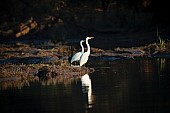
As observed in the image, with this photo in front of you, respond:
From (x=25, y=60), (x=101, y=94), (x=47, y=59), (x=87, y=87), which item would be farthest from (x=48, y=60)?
(x=101, y=94)

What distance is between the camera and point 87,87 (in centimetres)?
2328

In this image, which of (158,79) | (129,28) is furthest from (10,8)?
(158,79)

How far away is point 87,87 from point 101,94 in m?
2.17

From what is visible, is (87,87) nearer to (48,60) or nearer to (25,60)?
(48,60)

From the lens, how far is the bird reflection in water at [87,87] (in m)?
19.9

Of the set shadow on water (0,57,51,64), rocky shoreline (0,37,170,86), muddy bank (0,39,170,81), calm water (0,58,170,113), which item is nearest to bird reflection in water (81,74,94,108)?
calm water (0,58,170,113)

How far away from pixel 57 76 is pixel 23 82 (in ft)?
5.20

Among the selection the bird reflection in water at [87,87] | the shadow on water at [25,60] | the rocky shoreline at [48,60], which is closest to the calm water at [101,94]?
the bird reflection in water at [87,87]

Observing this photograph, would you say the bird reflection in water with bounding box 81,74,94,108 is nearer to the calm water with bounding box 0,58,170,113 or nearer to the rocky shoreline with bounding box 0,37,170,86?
the calm water with bounding box 0,58,170,113

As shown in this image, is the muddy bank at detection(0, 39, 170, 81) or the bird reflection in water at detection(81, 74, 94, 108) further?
the muddy bank at detection(0, 39, 170, 81)

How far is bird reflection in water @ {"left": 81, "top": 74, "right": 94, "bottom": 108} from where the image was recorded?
65.4 ft

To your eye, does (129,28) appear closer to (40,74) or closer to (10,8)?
(10,8)

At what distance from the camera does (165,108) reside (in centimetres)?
1733

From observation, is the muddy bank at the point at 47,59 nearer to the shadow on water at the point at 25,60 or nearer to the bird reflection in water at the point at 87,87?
the shadow on water at the point at 25,60
